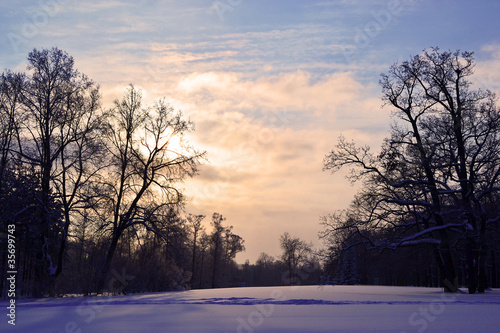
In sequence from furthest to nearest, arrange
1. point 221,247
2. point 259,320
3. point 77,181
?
point 221,247
point 77,181
point 259,320

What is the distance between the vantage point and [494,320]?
10312 millimetres

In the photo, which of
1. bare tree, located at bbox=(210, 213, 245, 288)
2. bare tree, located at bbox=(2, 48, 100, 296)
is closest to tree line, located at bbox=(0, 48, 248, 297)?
bare tree, located at bbox=(2, 48, 100, 296)

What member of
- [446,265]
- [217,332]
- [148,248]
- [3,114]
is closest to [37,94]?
[3,114]

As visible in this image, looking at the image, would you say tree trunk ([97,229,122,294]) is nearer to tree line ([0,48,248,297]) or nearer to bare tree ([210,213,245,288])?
tree line ([0,48,248,297])

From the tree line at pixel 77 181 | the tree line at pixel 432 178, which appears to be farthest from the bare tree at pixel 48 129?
the tree line at pixel 432 178

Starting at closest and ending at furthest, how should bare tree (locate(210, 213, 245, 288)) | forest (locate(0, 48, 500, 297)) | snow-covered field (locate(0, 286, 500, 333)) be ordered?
1. snow-covered field (locate(0, 286, 500, 333))
2. forest (locate(0, 48, 500, 297))
3. bare tree (locate(210, 213, 245, 288))

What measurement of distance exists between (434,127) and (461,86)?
97.7 inches

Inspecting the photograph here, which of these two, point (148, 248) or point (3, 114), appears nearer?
point (3, 114)

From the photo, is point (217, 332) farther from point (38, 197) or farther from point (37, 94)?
point (37, 94)

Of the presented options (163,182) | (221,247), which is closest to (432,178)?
(163,182)

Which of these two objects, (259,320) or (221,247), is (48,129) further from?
(221,247)

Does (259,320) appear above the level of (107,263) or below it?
below

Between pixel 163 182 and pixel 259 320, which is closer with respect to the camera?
pixel 259 320

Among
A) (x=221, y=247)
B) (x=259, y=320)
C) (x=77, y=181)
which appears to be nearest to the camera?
(x=259, y=320)
